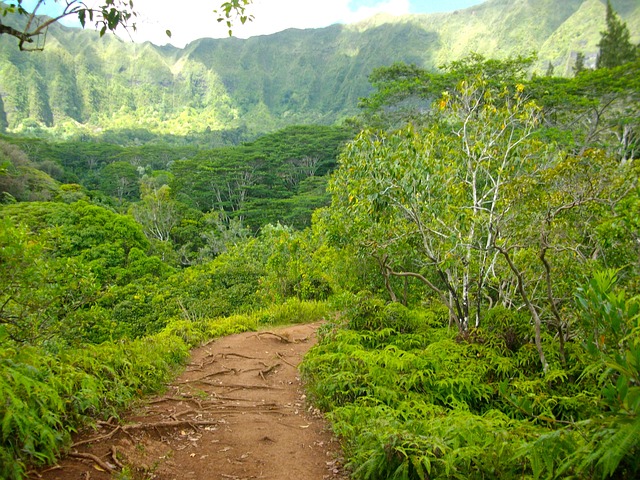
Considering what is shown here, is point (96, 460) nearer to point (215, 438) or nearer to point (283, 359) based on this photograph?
point (215, 438)

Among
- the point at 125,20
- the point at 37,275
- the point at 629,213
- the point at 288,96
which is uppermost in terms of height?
the point at 288,96

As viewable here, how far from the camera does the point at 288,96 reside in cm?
13950

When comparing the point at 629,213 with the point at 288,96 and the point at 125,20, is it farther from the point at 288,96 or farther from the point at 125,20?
the point at 288,96

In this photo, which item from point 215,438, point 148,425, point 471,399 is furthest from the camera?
point 471,399

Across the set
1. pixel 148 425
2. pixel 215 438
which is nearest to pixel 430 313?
pixel 215 438

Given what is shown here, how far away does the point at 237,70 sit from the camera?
148m

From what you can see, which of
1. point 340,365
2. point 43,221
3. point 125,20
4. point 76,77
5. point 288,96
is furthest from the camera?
point 288,96

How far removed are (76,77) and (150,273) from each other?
457 feet

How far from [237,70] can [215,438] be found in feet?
515

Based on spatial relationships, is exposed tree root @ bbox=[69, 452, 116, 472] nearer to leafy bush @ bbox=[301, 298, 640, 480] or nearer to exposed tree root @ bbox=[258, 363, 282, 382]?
leafy bush @ bbox=[301, 298, 640, 480]

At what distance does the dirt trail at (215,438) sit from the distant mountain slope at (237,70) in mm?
87766

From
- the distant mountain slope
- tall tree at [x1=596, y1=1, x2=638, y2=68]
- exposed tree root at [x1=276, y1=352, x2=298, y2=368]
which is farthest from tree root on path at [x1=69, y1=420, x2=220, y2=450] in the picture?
the distant mountain slope

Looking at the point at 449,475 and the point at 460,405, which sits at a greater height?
the point at 449,475

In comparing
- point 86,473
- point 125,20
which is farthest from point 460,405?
point 125,20
